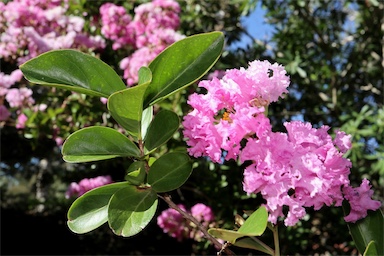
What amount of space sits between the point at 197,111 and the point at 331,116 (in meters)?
2.82

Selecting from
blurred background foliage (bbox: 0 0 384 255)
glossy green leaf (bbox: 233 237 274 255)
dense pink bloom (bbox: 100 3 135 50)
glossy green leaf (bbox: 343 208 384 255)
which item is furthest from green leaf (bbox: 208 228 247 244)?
dense pink bloom (bbox: 100 3 135 50)

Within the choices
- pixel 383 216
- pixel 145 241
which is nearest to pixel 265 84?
pixel 383 216

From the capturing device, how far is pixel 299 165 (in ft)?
2.43

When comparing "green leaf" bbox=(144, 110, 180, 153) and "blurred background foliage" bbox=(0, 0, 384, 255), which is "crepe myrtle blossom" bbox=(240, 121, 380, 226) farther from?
"blurred background foliage" bbox=(0, 0, 384, 255)

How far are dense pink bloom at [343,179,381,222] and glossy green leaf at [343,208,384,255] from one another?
0.01 meters

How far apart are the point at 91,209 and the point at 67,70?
0.82ft

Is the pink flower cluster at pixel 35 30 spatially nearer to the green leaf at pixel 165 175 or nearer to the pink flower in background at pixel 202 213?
the pink flower in background at pixel 202 213

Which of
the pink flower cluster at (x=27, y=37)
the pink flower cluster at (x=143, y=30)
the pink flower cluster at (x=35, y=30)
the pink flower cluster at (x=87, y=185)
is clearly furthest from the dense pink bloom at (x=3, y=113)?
the pink flower cluster at (x=87, y=185)

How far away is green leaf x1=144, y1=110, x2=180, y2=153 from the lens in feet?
2.67

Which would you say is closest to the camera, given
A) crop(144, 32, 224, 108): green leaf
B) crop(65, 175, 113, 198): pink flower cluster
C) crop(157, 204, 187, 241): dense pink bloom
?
crop(144, 32, 224, 108): green leaf

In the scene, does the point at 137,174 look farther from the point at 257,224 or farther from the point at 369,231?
the point at 369,231

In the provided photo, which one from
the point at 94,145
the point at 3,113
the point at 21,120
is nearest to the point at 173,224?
the point at 21,120

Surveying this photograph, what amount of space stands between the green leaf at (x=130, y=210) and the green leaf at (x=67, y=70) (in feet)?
0.61

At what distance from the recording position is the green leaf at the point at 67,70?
0.73 metres
